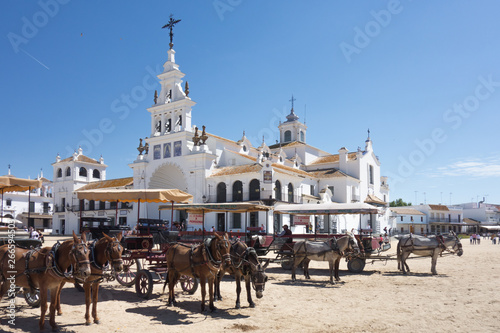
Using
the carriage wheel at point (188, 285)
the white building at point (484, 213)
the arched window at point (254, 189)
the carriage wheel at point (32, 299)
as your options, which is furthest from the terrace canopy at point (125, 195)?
the white building at point (484, 213)

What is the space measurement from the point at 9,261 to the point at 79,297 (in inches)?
138

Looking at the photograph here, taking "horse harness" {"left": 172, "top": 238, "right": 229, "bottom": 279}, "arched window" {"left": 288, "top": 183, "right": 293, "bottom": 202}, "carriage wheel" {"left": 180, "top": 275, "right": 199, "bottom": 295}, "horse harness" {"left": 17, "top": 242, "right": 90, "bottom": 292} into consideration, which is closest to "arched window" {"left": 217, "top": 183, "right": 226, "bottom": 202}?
"arched window" {"left": 288, "top": 183, "right": 293, "bottom": 202}

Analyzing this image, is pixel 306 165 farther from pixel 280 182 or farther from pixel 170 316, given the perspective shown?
pixel 170 316

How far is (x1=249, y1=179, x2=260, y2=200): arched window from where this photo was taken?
35344 mm

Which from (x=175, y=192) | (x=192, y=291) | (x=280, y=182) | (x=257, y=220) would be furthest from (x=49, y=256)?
(x=280, y=182)

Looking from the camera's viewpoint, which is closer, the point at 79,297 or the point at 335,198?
the point at 79,297

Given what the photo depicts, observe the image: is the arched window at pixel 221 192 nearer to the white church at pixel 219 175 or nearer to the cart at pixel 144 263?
the white church at pixel 219 175

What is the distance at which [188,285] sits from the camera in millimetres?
11203

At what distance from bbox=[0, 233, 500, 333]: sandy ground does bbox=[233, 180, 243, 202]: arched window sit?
23.4 metres

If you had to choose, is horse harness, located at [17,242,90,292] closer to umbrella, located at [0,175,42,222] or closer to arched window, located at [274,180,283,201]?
umbrella, located at [0,175,42,222]

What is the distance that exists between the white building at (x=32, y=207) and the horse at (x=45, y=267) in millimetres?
55841

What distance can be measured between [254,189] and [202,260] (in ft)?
88.1

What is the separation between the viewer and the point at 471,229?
266 feet

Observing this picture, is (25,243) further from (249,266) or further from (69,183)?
(69,183)
